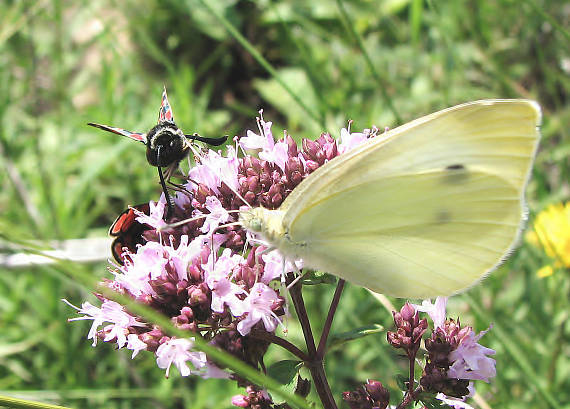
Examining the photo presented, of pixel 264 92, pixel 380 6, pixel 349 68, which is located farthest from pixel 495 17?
pixel 264 92

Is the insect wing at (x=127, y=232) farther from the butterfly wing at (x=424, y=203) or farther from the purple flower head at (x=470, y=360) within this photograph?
the purple flower head at (x=470, y=360)

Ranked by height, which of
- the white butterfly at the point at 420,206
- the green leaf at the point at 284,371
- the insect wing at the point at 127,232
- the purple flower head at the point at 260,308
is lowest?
the green leaf at the point at 284,371

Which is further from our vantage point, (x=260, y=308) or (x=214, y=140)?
(x=214, y=140)

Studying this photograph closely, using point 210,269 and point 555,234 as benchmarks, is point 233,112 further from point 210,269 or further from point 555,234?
point 210,269

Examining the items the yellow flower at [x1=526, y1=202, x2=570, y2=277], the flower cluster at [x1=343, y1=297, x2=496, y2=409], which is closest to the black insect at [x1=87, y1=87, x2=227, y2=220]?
the flower cluster at [x1=343, y1=297, x2=496, y2=409]

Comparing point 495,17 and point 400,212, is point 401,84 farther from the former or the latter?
point 400,212

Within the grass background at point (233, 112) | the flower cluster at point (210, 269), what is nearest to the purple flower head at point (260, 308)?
the flower cluster at point (210, 269)

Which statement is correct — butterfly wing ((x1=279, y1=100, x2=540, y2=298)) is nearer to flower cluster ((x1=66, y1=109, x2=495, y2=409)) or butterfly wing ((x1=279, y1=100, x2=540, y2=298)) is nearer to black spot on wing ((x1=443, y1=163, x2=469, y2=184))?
black spot on wing ((x1=443, y1=163, x2=469, y2=184))

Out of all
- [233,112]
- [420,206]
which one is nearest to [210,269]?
[420,206]
